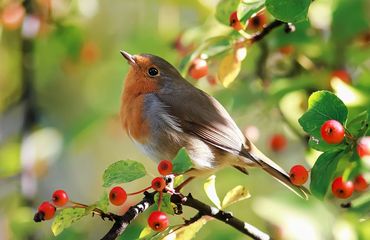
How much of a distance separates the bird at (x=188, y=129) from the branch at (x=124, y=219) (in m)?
0.85

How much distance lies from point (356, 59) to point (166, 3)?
4.15ft

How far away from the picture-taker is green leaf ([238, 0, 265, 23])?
82.0 inches

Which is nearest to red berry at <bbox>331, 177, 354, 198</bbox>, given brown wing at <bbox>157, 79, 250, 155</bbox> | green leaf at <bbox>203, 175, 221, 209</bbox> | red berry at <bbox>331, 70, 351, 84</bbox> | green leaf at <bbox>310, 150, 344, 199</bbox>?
green leaf at <bbox>310, 150, 344, 199</bbox>

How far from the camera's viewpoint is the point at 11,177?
418 centimetres

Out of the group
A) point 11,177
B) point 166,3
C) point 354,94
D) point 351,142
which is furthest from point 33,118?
point 351,142

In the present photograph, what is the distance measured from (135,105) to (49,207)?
1176mm

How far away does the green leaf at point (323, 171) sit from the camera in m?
1.97

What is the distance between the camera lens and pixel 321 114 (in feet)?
6.48

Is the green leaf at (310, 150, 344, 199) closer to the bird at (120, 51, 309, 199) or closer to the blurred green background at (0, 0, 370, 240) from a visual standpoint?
the blurred green background at (0, 0, 370, 240)

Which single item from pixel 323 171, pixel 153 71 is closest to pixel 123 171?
pixel 323 171

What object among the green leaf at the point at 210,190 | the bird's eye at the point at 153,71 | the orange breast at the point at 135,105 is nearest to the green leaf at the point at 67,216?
the green leaf at the point at 210,190

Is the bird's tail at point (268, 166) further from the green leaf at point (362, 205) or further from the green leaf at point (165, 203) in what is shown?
the green leaf at point (165, 203)

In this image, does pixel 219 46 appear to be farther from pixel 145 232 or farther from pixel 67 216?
pixel 67 216

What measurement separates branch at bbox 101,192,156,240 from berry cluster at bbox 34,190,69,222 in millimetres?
226
